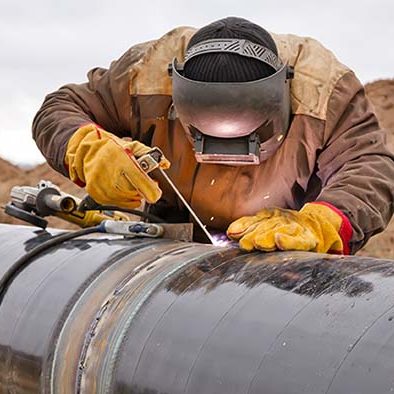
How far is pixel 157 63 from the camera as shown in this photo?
12.9ft

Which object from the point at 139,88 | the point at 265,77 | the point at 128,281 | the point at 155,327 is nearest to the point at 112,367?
the point at 155,327

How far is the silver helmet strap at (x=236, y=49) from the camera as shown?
3.31 m

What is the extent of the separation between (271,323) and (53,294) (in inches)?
33.6

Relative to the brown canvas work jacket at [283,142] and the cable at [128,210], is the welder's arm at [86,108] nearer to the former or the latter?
the brown canvas work jacket at [283,142]

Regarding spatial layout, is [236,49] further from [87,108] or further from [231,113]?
[87,108]

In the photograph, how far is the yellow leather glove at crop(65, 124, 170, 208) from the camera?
127 inches

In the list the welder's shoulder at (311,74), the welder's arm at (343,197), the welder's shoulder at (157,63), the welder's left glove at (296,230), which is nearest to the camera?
the welder's left glove at (296,230)

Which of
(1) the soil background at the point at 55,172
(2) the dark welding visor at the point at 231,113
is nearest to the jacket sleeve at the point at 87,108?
(2) the dark welding visor at the point at 231,113

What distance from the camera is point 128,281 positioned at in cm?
261

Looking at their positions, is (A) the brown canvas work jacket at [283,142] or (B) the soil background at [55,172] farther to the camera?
(B) the soil background at [55,172]

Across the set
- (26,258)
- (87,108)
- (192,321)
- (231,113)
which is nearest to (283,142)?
(231,113)

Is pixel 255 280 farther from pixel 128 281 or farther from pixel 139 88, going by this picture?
pixel 139 88

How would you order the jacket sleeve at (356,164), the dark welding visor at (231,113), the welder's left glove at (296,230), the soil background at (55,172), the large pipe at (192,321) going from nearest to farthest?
the large pipe at (192,321) < the welder's left glove at (296,230) < the dark welding visor at (231,113) < the jacket sleeve at (356,164) < the soil background at (55,172)

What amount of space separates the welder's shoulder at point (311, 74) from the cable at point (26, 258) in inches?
42.2
